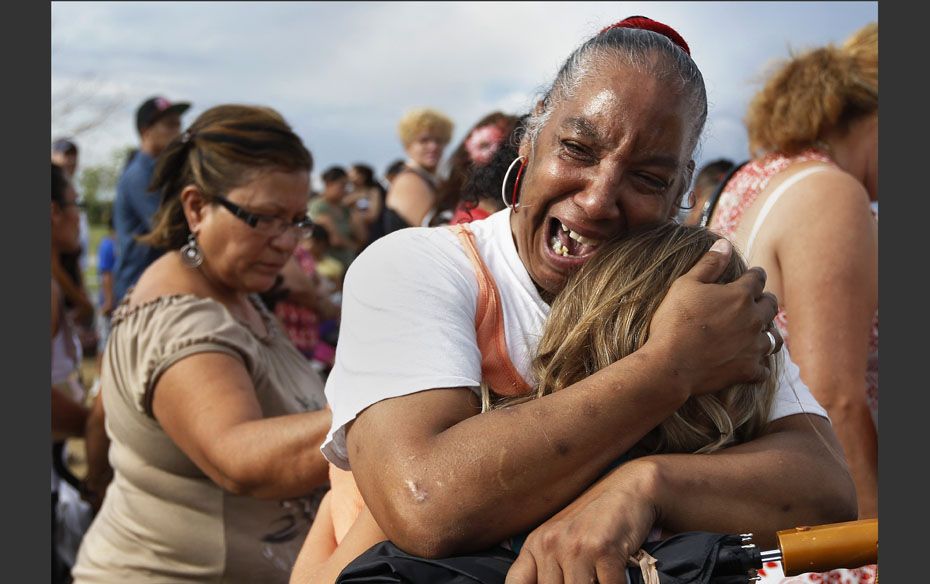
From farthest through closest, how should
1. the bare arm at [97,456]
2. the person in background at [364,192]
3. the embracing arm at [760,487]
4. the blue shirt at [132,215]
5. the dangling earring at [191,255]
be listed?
the person in background at [364,192], the blue shirt at [132,215], the bare arm at [97,456], the dangling earring at [191,255], the embracing arm at [760,487]

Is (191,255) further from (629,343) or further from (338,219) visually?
(338,219)

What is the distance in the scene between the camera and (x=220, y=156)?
3.41m

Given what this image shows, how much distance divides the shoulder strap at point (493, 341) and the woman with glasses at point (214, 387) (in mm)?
999

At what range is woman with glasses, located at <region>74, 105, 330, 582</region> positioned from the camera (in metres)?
2.80

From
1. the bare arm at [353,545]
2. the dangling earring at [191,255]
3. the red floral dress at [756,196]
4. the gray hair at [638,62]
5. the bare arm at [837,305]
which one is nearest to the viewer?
the bare arm at [353,545]

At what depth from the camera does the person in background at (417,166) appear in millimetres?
6273

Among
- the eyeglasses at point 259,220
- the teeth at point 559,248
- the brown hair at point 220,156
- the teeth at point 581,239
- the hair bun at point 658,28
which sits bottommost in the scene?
the eyeglasses at point 259,220

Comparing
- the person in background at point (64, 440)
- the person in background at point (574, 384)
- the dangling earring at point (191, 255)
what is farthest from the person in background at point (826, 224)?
the person in background at point (64, 440)

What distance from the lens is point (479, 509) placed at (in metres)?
1.55

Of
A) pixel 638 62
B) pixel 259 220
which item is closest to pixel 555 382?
pixel 638 62

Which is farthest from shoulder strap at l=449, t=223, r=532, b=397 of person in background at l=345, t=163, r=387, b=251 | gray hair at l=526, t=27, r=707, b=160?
person in background at l=345, t=163, r=387, b=251

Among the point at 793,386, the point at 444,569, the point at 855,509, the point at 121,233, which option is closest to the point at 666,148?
the point at 793,386

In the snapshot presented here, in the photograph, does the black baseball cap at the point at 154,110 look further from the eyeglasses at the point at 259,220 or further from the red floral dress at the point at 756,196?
the red floral dress at the point at 756,196

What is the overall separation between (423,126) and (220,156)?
399 centimetres
